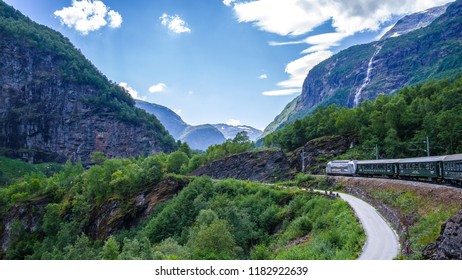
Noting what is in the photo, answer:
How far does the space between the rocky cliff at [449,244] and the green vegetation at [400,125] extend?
47408 mm

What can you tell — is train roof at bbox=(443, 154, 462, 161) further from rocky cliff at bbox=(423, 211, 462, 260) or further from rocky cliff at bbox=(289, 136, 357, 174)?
rocky cliff at bbox=(289, 136, 357, 174)

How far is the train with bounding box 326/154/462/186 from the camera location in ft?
120

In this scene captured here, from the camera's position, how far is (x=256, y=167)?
303 feet

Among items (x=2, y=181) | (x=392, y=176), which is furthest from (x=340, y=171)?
(x=2, y=181)

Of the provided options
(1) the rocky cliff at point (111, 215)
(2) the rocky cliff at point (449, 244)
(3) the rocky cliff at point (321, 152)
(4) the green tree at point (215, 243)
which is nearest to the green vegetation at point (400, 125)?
(3) the rocky cliff at point (321, 152)

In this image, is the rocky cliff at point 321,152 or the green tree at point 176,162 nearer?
the rocky cliff at point 321,152

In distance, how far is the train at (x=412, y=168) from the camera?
120ft

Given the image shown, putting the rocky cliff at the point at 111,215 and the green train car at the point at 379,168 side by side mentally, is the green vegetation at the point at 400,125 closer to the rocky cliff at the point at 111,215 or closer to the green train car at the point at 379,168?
the green train car at the point at 379,168

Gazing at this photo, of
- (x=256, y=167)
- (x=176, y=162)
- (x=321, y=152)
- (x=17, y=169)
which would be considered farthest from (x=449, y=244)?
(x=17, y=169)

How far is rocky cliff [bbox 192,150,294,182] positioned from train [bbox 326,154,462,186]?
15.1 meters

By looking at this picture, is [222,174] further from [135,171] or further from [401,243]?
[401,243]

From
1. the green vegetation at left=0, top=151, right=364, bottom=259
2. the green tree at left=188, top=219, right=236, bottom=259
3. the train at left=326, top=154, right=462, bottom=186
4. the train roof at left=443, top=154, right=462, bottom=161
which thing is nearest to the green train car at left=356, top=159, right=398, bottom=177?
the train at left=326, top=154, right=462, bottom=186

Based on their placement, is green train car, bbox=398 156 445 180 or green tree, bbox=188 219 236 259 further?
green train car, bbox=398 156 445 180
